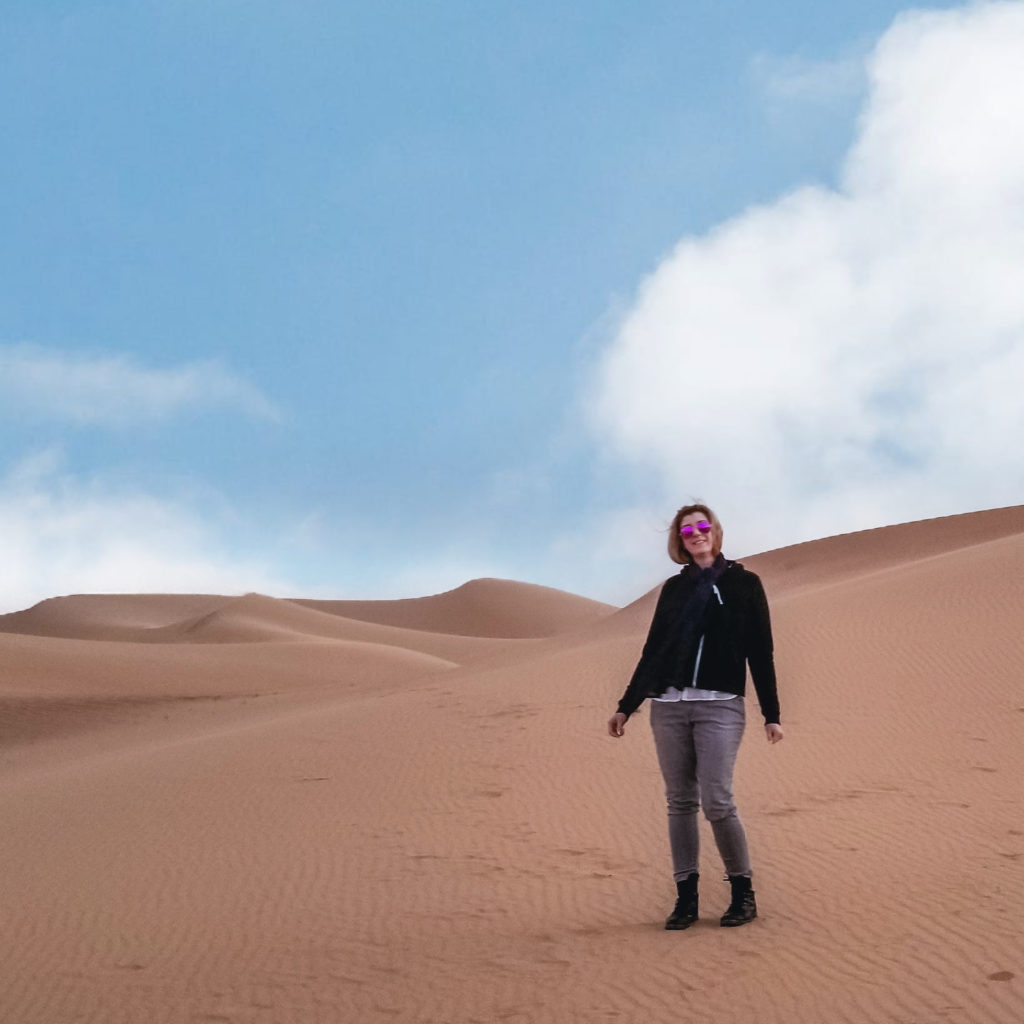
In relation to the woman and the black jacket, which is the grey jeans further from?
the black jacket

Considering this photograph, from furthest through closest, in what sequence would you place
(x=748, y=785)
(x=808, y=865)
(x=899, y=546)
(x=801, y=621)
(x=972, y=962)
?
(x=899, y=546) < (x=801, y=621) < (x=748, y=785) < (x=808, y=865) < (x=972, y=962)

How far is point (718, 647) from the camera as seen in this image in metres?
5.36

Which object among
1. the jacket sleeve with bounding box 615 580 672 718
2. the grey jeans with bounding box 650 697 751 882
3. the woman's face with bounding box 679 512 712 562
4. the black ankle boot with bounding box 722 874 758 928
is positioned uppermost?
the woman's face with bounding box 679 512 712 562

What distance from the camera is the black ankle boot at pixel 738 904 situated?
18.3 ft

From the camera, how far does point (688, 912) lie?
566 centimetres

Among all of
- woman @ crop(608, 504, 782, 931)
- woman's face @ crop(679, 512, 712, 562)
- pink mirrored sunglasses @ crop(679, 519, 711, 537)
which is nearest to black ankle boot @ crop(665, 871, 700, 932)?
woman @ crop(608, 504, 782, 931)

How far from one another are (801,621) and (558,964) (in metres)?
13.6

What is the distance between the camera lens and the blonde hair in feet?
18.5

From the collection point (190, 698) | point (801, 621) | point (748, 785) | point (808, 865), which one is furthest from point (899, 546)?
point (808, 865)

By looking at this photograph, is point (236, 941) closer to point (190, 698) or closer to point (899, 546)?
point (190, 698)

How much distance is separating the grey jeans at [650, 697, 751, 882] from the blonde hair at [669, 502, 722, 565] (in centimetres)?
74

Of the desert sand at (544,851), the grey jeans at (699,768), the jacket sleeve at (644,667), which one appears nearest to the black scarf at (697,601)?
the jacket sleeve at (644,667)

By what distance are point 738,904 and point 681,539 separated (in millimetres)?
1836

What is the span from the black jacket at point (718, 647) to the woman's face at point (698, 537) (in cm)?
11
